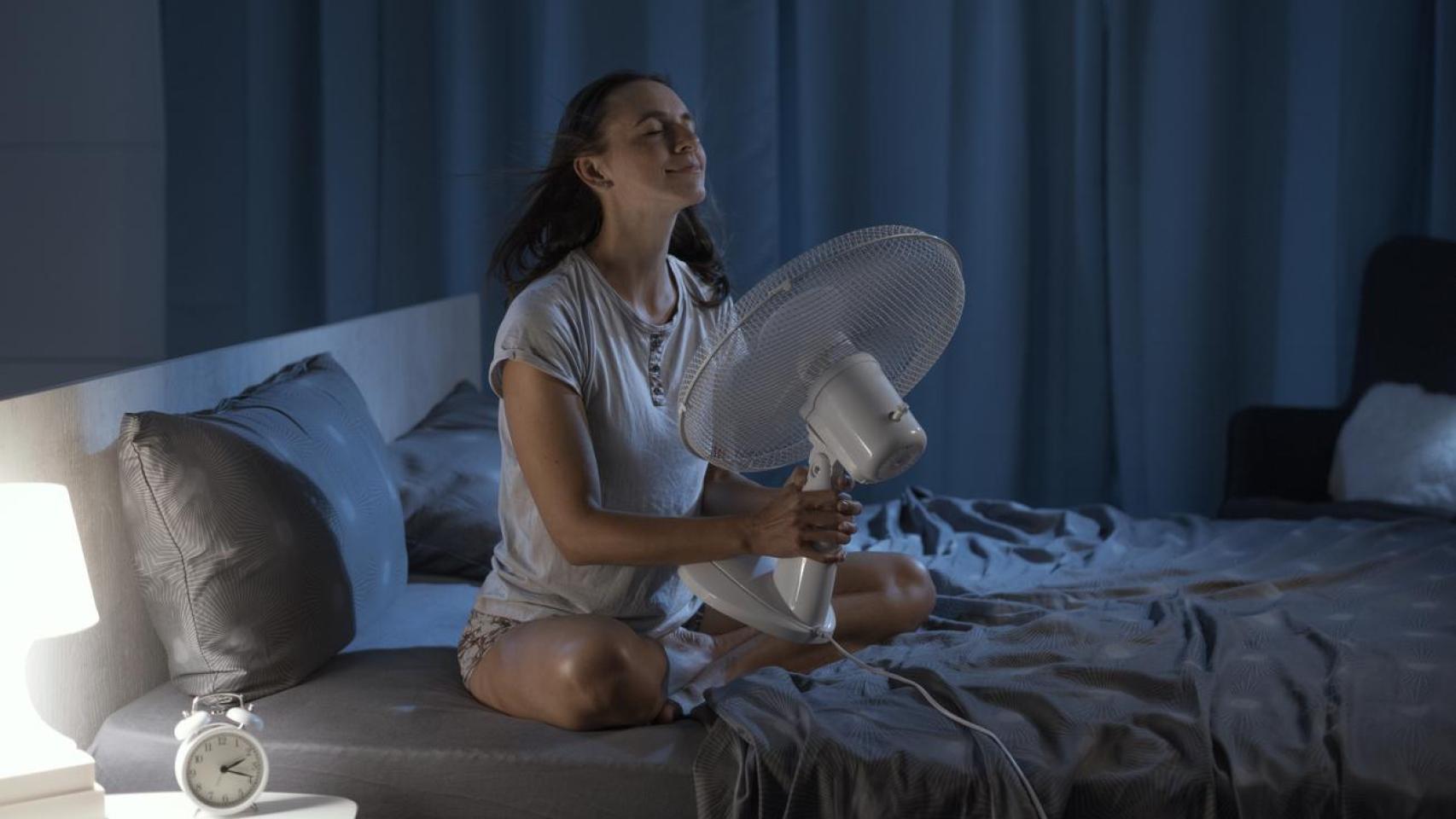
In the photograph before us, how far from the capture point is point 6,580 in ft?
4.46

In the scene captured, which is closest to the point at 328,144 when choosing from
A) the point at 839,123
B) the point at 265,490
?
the point at 839,123

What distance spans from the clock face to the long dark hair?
26.0 inches

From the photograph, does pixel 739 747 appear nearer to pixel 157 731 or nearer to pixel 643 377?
pixel 643 377

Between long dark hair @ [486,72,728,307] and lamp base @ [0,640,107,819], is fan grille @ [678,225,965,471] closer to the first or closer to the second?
long dark hair @ [486,72,728,307]

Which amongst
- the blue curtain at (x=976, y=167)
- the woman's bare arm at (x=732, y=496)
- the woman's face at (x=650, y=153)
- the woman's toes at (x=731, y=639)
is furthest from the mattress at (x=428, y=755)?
the blue curtain at (x=976, y=167)

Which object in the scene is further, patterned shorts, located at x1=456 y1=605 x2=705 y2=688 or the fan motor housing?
patterned shorts, located at x1=456 y1=605 x2=705 y2=688

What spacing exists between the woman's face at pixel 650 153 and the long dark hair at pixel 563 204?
0.02 m

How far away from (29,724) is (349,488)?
572 mm

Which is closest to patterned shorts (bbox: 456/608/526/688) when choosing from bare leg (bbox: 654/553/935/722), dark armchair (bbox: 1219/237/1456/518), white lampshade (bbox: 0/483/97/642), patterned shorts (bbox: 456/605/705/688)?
patterned shorts (bbox: 456/605/705/688)

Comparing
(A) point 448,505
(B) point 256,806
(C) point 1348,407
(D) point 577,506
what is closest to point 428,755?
(B) point 256,806

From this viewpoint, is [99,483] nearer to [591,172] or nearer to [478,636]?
[478,636]

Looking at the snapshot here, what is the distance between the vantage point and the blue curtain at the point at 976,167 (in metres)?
3.54

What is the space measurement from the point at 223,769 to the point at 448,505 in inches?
37.8

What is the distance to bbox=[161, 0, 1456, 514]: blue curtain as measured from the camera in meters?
3.54
